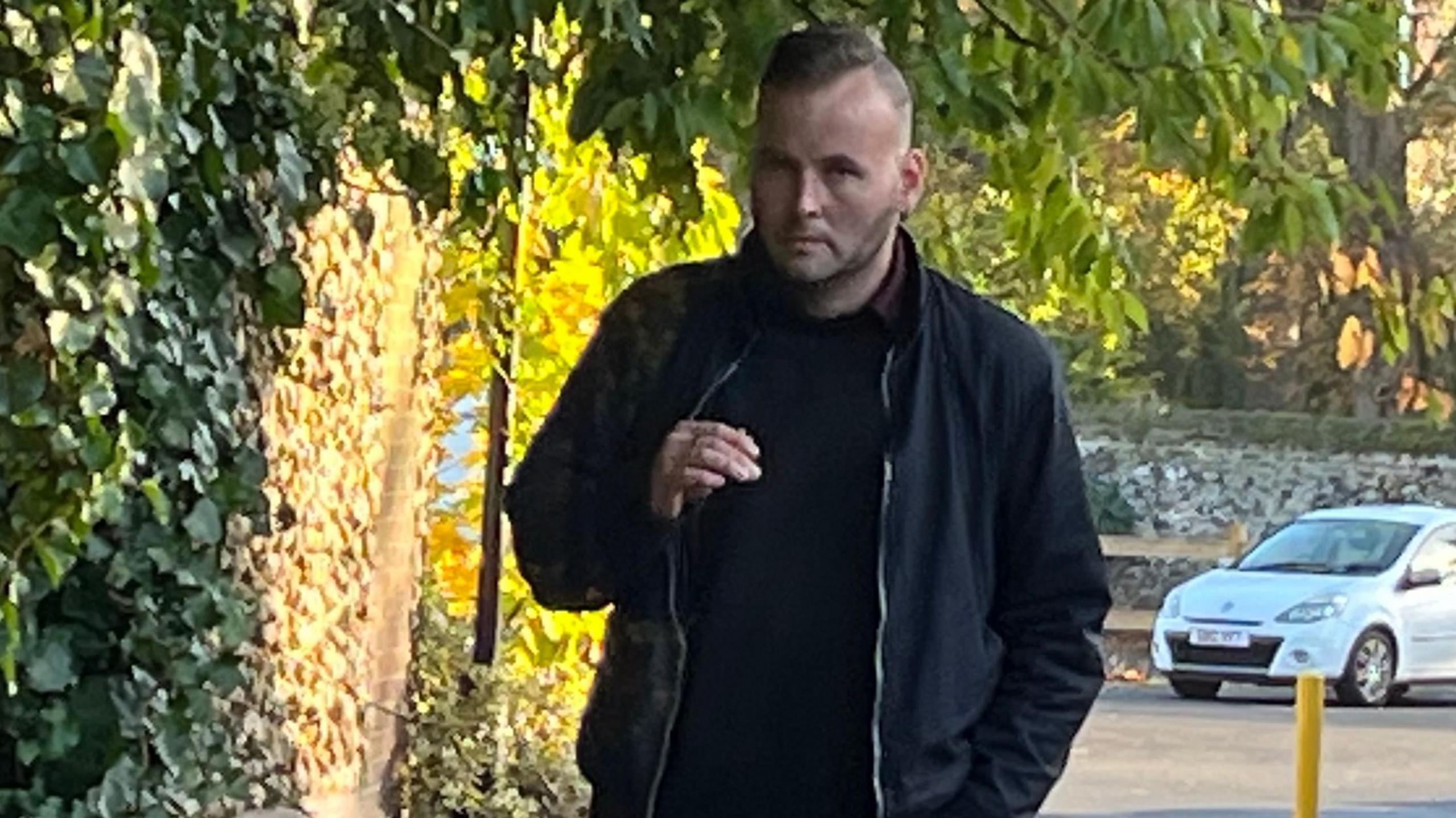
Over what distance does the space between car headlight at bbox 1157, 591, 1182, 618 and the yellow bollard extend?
42.6 feet

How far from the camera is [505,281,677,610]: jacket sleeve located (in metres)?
3.67

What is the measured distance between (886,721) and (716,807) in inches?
8.8

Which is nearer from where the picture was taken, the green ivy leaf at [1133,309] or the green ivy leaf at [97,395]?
the green ivy leaf at [97,395]

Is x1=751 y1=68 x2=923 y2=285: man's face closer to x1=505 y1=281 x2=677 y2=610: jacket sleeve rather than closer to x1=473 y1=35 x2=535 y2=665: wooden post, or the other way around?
x1=505 y1=281 x2=677 y2=610: jacket sleeve

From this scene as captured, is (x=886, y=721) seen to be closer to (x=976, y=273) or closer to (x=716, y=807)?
(x=716, y=807)

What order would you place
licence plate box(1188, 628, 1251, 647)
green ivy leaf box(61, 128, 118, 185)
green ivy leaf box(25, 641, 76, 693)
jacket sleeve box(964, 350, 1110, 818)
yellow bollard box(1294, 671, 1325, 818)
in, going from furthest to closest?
licence plate box(1188, 628, 1251, 647) → yellow bollard box(1294, 671, 1325, 818) → green ivy leaf box(25, 641, 76, 693) → jacket sleeve box(964, 350, 1110, 818) → green ivy leaf box(61, 128, 118, 185)

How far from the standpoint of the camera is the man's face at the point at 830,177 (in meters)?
3.55

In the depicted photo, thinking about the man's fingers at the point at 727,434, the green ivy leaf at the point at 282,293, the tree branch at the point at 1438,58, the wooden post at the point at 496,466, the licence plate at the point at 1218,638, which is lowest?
the licence plate at the point at 1218,638

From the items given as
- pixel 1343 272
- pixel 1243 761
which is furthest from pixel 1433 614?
pixel 1343 272

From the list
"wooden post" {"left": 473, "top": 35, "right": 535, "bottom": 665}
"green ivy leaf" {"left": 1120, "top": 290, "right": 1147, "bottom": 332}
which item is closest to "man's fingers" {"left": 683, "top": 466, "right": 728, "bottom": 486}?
"green ivy leaf" {"left": 1120, "top": 290, "right": 1147, "bottom": 332}

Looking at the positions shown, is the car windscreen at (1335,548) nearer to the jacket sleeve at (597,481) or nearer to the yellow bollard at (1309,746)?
the yellow bollard at (1309,746)

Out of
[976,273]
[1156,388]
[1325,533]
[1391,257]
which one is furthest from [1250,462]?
[1391,257]

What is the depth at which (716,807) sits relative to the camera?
3.60 m

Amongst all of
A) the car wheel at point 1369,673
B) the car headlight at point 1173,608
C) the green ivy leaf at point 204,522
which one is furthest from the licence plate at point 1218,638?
the green ivy leaf at point 204,522
